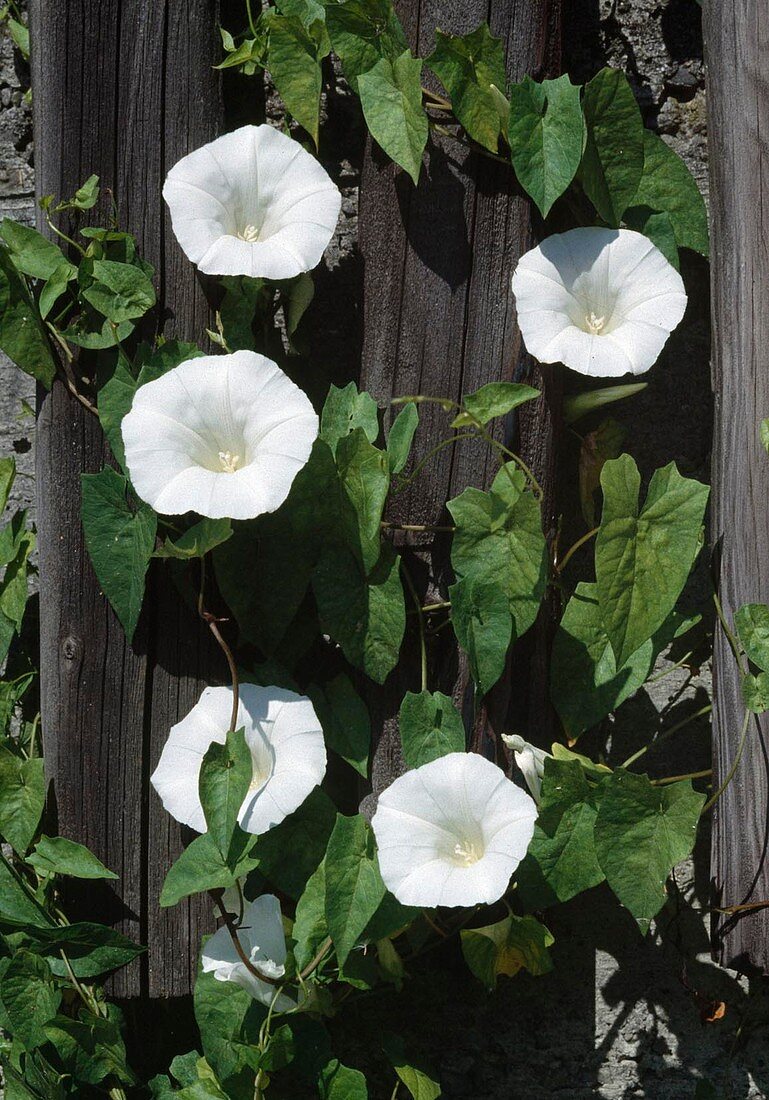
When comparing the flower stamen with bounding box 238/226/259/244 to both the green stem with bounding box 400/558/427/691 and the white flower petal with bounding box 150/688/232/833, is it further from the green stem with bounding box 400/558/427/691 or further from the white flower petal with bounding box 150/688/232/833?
the white flower petal with bounding box 150/688/232/833

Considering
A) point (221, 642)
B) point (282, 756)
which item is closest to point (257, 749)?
point (282, 756)

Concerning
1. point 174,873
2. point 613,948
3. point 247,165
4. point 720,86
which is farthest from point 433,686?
point 720,86

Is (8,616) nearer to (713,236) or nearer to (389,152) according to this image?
(389,152)

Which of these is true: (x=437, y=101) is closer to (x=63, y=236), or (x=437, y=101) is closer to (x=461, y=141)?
(x=461, y=141)

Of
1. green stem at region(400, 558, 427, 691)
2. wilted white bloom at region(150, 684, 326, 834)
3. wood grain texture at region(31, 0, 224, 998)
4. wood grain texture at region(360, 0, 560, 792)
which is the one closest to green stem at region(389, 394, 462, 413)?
wood grain texture at region(360, 0, 560, 792)

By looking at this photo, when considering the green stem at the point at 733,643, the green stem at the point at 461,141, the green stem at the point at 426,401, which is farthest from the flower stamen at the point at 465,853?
the green stem at the point at 461,141
